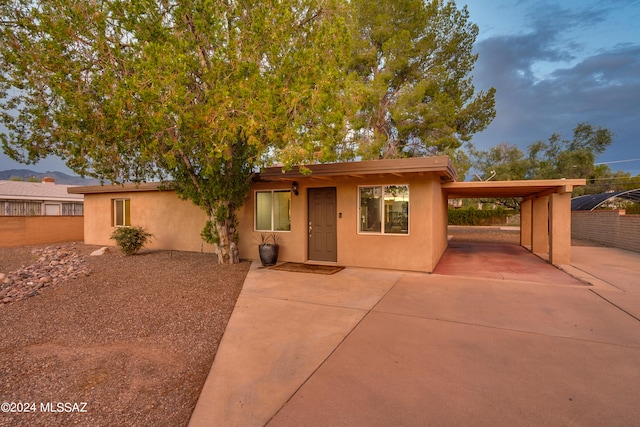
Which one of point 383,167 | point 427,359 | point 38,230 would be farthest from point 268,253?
point 38,230

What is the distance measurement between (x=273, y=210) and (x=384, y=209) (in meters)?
3.37

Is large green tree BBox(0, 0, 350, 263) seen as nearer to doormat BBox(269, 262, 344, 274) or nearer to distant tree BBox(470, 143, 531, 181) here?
doormat BBox(269, 262, 344, 274)

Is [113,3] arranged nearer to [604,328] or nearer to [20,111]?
[20,111]

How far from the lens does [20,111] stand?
6.61m

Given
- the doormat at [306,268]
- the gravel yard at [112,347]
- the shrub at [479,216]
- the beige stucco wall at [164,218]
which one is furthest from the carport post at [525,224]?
the shrub at [479,216]

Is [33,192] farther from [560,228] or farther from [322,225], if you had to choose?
Result: [560,228]

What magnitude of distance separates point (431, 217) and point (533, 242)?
6.44 meters

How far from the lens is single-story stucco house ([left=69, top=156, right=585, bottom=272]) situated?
7.70 metres

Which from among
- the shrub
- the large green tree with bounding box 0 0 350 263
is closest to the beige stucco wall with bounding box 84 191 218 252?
the large green tree with bounding box 0 0 350 263

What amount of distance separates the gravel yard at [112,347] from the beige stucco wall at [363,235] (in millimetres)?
2682

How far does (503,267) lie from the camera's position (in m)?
8.42

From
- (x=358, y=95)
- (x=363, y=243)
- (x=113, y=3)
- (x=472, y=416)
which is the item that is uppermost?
(x=113, y=3)

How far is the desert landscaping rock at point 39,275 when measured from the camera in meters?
5.89

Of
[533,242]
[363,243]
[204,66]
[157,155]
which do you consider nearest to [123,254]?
[157,155]
